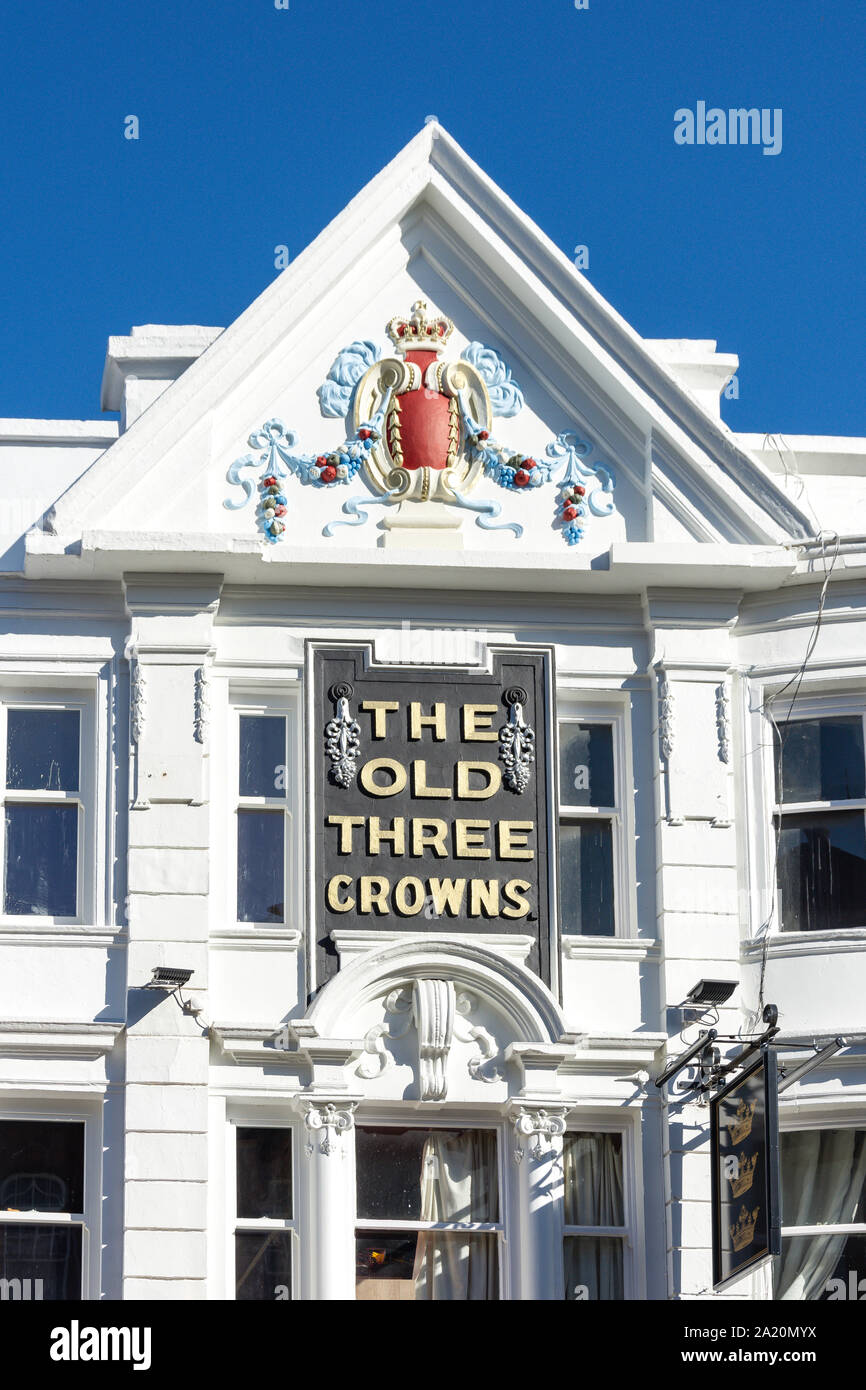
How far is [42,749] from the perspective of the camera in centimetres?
2136

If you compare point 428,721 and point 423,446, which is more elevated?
point 423,446

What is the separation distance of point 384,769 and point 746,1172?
4.38 metres

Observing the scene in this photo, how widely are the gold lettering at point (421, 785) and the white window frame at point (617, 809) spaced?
0.93 metres

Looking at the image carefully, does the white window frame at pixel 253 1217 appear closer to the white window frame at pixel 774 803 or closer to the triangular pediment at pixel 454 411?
the white window frame at pixel 774 803

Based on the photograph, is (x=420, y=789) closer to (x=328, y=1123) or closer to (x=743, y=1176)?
(x=328, y=1123)

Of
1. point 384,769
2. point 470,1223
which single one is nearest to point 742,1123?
point 470,1223

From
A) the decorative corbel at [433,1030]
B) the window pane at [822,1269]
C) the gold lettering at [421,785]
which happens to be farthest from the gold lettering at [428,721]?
the window pane at [822,1269]

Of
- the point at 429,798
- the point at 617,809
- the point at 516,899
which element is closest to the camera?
the point at 516,899

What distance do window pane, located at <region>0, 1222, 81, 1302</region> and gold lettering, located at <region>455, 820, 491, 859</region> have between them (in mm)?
4051

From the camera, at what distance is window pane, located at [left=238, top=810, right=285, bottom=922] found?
826 inches
